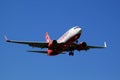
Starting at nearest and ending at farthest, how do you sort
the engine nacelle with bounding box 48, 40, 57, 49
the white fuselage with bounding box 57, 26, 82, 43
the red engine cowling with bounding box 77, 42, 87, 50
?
the white fuselage with bounding box 57, 26, 82, 43
the engine nacelle with bounding box 48, 40, 57, 49
the red engine cowling with bounding box 77, 42, 87, 50

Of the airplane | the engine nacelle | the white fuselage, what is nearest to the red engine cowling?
the airplane

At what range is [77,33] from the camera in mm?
84750

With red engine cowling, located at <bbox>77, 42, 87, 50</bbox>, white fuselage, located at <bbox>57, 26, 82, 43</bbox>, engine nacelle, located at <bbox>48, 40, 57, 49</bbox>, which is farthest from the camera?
red engine cowling, located at <bbox>77, 42, 87, 50</bbox>

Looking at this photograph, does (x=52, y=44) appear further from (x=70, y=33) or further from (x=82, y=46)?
(x=82, y=46)

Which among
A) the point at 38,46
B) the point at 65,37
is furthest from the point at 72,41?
the point at 38,46

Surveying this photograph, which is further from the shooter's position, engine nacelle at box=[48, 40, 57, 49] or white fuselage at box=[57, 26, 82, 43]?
engine nacelle at box=[48, 40, 57, 49]

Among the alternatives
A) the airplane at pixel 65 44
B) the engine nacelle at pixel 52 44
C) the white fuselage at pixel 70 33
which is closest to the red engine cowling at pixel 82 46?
the airplane at pixel 65 44

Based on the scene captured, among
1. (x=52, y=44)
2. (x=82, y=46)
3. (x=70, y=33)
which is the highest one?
(x=70, y=33)

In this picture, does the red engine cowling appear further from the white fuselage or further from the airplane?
the white fuselage

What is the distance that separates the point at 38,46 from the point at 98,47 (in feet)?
49.8

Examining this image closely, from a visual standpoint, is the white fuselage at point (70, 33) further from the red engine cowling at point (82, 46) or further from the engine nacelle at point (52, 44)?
the red engine cowling at point (82, 46)

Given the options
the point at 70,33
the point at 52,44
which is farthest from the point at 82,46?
the point at 52,44

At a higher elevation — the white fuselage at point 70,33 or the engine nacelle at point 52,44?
the white fuselage at point 70,33

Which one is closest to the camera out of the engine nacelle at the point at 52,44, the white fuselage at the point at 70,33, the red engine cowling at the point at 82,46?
the white fuselage at the point at 70,33
